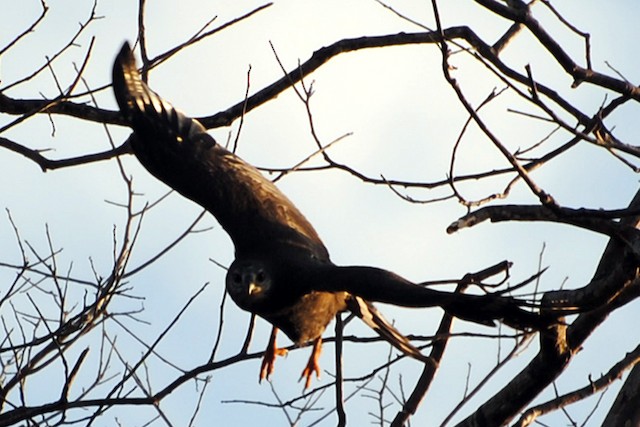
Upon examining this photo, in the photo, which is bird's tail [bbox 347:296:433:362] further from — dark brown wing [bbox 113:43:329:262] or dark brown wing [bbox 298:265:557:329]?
dark brown wing [bbox 113:43:329:262]

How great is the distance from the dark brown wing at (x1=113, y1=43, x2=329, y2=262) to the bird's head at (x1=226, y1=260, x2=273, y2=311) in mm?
256

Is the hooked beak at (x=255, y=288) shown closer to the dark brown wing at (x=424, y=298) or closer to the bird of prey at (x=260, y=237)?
the bird of prey at (x=260, y=237)

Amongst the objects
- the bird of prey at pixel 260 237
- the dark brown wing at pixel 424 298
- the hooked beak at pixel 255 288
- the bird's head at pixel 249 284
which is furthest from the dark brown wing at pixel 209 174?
the dark brown wing at pixel 424 298

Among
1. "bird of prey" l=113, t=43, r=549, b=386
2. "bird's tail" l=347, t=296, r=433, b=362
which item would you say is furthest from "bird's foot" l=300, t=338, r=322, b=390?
"bird's tail" l=347, t=296, r=433, b=362

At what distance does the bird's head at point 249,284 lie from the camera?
17.6 ft

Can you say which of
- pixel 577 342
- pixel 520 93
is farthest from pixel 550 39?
pixel 577 342

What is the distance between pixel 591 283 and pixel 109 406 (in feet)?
5.44

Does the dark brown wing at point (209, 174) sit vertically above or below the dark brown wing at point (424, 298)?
above

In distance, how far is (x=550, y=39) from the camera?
4125 mm

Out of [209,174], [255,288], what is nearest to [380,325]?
[255,288]

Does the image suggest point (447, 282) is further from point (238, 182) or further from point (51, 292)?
point (51, 292)

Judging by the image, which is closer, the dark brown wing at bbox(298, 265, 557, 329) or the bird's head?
the dark brown wing at bbox(298, 265, 557, 329)

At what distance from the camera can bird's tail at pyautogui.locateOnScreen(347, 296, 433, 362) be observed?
497cm

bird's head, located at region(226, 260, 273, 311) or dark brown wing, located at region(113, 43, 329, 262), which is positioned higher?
dark brown wing, located at region(113, 43, 329, 262)
